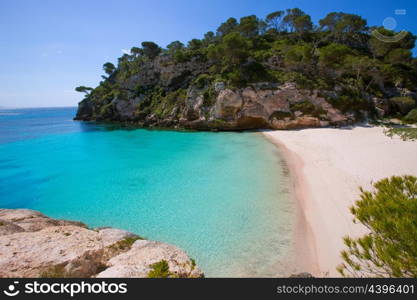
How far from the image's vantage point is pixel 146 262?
3.62m

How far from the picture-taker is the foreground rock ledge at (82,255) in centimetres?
314

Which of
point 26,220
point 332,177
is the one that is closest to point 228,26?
point 332,177

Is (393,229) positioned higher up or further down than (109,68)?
further down

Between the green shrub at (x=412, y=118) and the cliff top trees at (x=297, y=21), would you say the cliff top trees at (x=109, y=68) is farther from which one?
the green shrub at (x=412, y=118)

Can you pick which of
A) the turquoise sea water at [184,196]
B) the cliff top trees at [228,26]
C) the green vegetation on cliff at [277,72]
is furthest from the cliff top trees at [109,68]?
the turquoise sea water at [184,196]

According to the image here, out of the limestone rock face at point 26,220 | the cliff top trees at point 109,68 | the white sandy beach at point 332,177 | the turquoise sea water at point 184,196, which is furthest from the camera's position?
the cliff top trees at point 109,68

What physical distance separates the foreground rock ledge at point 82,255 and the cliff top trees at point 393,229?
10.7 feet

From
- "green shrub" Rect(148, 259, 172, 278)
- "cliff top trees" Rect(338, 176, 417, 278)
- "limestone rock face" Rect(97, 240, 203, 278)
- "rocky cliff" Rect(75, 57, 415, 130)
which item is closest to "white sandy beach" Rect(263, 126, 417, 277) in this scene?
"cliff top trees" Rect(338, 176, 417, 278)

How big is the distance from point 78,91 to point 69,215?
6626 cm

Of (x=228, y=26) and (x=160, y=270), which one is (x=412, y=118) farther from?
(x=228, y=26)

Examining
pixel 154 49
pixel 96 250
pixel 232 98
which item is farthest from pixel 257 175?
pixel 154 49

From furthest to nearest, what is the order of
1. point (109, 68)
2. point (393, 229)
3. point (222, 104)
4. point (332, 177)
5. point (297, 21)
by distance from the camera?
point (109, 68) < point (297, 21) < point (222, 104) < point (332, 177) < point (393, 229)

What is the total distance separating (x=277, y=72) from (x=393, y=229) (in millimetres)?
31067

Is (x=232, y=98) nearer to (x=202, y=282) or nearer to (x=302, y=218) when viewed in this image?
(x=302, y=218)
